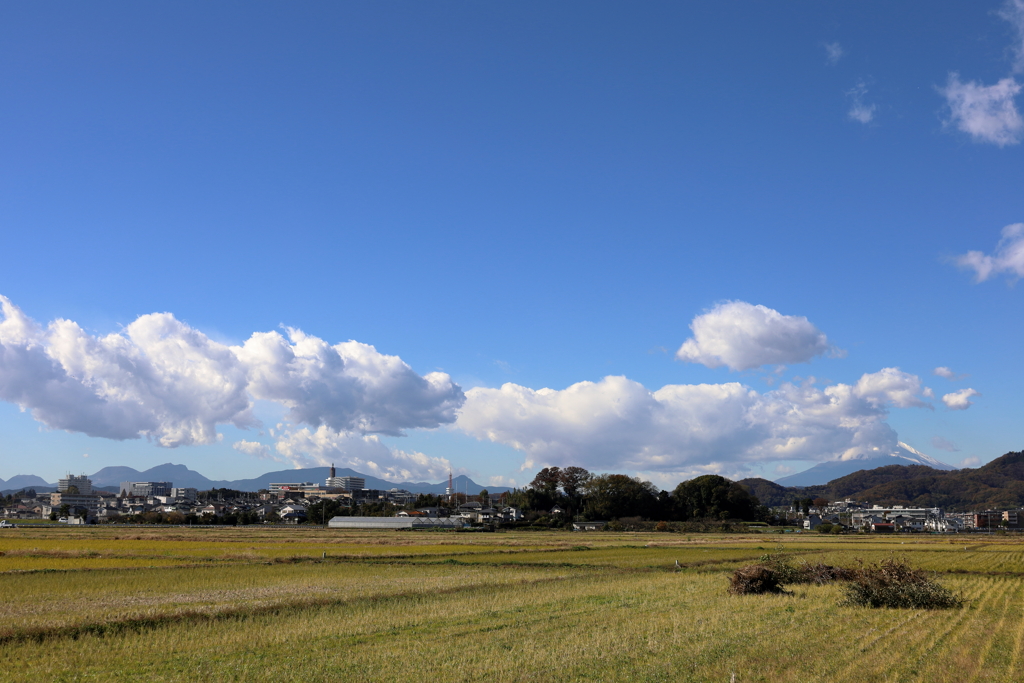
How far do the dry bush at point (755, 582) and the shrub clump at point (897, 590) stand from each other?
9.39ft

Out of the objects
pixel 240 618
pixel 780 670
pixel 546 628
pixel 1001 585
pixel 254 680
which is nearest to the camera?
pixel 254 680

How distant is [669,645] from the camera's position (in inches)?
547

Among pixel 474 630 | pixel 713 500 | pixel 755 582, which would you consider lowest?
pixel 713 500

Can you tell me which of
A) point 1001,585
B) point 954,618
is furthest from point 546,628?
point 1001,585

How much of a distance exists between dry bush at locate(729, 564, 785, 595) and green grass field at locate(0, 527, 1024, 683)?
64cm

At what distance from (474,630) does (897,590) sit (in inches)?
496

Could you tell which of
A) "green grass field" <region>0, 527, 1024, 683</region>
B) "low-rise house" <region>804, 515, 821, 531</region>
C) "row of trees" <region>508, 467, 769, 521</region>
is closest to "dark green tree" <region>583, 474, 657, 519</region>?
"row of trees" <region>508, 467, 769, 521</region>

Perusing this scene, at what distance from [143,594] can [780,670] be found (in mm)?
19058

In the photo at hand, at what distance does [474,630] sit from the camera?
15555 mm

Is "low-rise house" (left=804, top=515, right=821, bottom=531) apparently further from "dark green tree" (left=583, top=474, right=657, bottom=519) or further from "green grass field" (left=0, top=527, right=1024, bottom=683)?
"green grass field" (left=0, top=527, right=1024, bottom=683)

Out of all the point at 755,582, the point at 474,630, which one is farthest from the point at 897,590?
the point at 474,630

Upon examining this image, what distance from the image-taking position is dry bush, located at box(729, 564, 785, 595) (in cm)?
2277

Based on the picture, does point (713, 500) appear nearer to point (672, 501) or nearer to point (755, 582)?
point (672, 501)

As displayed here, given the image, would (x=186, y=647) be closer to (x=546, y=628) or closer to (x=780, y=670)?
(x=546, y=628)
